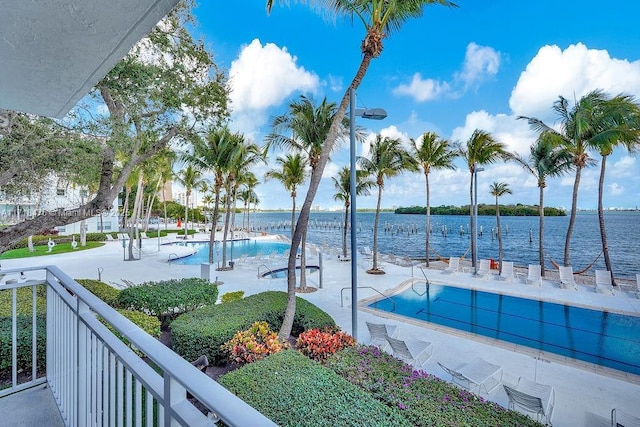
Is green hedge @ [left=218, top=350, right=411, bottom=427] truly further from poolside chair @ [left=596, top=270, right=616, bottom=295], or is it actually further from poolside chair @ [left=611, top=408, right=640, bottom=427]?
poolside chair @ [left=596, top=270, right=616, bottom=295]

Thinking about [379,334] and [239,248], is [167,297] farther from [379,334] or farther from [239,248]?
[239,248]

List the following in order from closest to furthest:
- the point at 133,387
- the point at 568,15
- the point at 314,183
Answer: the point at 133,387 < the point at 314,183 < the point at 568,15

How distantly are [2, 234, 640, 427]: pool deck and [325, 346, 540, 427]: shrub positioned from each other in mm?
1667

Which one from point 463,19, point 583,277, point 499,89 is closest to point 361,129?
point 583,277

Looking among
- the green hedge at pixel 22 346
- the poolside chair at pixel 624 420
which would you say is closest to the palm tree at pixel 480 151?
the poolside chair at pixel 624 420

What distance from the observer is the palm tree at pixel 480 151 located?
15434 mm

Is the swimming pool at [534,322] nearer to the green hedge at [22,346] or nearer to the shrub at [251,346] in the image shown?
the shrub at [251,346]

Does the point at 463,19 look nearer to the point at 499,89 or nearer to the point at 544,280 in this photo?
the point at 544,280

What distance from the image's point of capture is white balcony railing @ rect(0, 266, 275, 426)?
78 cm

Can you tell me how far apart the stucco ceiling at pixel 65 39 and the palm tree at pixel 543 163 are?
663 inches

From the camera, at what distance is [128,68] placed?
5.67 metres

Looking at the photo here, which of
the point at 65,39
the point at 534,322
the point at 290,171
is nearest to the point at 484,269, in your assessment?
the point at 534,322

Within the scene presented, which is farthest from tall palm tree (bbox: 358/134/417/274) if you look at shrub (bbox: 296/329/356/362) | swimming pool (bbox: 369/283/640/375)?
shrub (bbox: 296/329/356/362)

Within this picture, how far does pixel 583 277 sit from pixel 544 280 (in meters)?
2.87
